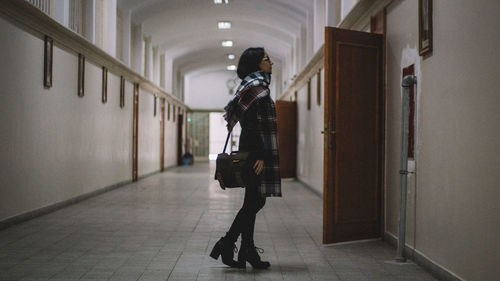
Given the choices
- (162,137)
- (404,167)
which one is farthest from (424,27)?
(162,137)

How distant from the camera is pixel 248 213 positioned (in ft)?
11.5

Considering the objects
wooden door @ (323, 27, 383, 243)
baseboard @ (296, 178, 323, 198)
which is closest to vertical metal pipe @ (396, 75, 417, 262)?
wooden door @ (323, 27, 383, 243)

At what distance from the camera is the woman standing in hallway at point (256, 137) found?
11.3 feet

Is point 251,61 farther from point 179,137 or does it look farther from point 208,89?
point 208,89

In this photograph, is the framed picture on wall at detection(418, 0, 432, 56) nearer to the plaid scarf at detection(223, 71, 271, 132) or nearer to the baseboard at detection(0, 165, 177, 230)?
the plaid scarf at detection(223, 71, 271, 132)

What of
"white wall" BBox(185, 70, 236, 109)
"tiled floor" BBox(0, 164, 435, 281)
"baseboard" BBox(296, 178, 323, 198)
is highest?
"white wall" BBox(185, 70, 236, 109)

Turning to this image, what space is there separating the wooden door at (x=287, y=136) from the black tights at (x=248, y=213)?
9.34 m

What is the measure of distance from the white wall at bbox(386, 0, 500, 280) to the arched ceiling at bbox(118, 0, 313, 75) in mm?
7131

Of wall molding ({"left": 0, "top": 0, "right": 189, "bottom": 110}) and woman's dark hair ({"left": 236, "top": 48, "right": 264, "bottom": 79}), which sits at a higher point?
wall molding ({"left": 0, "top": 0, "right": 189, "bottom": 110})

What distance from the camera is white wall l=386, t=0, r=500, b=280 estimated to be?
2.75 m

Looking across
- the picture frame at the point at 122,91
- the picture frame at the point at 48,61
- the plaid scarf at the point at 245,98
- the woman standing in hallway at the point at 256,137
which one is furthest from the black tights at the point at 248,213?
the picture frame at the point at 122,91

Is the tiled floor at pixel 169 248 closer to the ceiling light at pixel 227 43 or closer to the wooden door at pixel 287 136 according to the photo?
the wooden door at pixel 287 136

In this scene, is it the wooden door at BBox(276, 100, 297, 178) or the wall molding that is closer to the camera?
the wall molding

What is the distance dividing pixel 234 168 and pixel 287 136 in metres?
9.76
